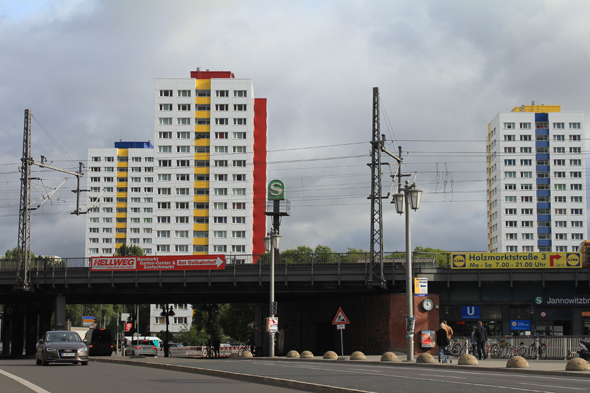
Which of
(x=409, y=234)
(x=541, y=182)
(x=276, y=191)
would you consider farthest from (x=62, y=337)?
(x=541, y=182)

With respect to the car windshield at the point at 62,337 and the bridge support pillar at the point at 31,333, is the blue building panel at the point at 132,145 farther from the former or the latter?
the car windshield at the point at 62,337

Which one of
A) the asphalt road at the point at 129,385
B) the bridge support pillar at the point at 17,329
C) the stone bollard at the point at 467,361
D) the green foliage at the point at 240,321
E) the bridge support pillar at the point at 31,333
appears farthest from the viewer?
the green foliage at the point at 240,321

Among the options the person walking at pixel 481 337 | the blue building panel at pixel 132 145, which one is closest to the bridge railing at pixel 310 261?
the person walking at pixel 481 337

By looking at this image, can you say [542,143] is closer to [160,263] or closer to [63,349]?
[160,263]

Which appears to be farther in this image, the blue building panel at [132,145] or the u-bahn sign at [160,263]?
the blue building panel at [132,145]

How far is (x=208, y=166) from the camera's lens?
373 feet

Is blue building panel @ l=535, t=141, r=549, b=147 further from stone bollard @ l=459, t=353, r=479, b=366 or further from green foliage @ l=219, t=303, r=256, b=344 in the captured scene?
stone bollard @ l=459, t=353, r=479, b=366

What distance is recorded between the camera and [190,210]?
11344 cm

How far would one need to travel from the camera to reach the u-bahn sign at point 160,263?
143 ft

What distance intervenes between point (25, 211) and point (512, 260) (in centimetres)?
3264

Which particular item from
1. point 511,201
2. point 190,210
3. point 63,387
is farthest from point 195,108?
point 63,387

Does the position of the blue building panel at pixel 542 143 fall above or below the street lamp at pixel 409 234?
above

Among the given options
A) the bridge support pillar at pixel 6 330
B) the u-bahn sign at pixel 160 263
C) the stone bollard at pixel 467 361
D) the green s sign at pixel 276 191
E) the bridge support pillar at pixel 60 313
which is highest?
the green s sign at pixel 276 191

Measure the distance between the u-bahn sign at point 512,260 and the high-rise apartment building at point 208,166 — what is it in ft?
234
